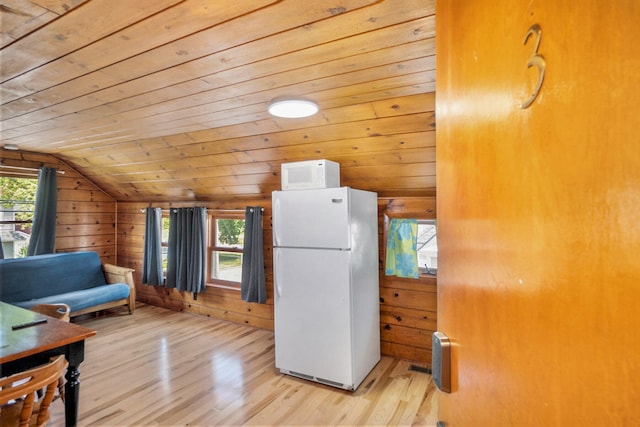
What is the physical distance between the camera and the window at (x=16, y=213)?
159 inches

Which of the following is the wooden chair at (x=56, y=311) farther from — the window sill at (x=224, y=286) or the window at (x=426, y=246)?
the window at (x=426, y=246)

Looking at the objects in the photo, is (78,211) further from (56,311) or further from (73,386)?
(73,386)

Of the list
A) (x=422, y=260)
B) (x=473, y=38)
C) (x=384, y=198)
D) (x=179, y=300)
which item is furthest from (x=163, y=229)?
(x=473, y=38)

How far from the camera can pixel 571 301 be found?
346 millimetres

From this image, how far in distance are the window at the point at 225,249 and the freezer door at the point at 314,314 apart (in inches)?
64.0

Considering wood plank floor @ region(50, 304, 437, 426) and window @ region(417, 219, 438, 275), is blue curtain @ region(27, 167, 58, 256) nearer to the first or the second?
wood plank floor @ region(50, 304, 437, 426)

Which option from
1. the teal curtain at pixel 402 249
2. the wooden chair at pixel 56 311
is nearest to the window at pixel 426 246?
the teal curtain at pixel 402 249

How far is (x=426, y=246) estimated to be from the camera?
10.2 ft

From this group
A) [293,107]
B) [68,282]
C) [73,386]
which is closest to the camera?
[73,386]

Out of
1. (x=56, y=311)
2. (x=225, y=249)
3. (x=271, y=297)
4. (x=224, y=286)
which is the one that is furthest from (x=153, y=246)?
(x=56, y=311)

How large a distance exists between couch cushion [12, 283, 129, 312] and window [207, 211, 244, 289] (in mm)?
1132

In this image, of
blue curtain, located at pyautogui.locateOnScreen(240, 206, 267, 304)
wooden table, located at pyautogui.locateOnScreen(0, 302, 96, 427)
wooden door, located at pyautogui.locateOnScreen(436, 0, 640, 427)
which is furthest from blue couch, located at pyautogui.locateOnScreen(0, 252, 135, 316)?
wooden door, located at pyautogui.locateOnScreen(436, 0, 640, 427)

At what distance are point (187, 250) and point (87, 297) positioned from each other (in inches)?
47.9

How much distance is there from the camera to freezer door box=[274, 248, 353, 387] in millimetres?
2502
